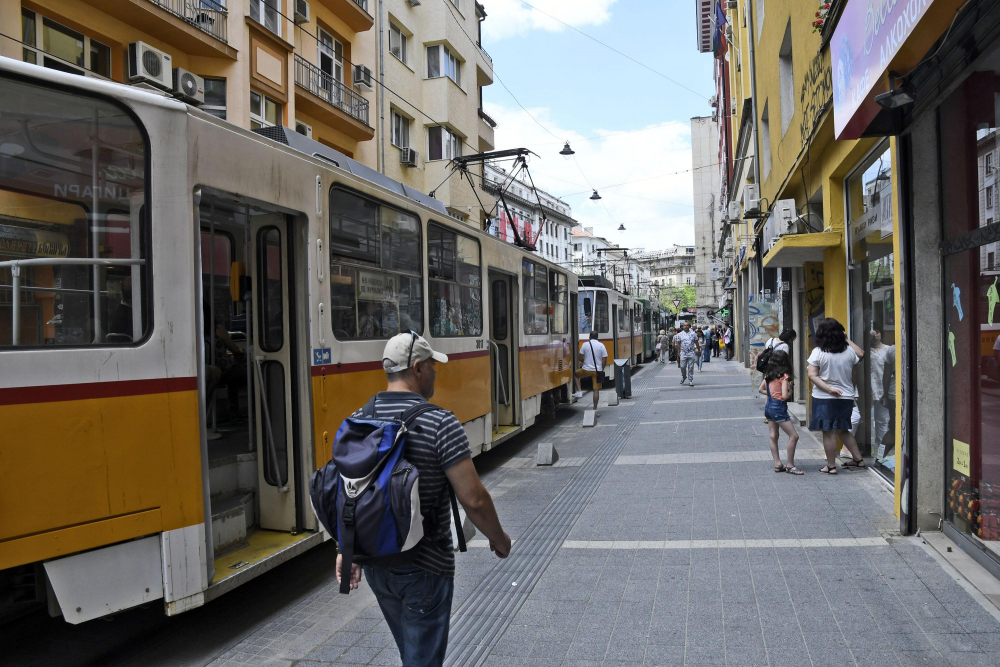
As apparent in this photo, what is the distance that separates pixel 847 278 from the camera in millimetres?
8812

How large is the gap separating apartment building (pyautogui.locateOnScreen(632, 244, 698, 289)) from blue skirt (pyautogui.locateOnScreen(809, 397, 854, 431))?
429 ft

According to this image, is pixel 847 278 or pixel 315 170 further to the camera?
pixel 847 278

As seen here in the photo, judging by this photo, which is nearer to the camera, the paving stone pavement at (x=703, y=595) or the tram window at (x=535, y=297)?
the paving stone pavement at (x=703, y=595)

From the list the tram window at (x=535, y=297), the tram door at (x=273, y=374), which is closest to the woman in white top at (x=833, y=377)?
the tram window at (x=535, y=297)

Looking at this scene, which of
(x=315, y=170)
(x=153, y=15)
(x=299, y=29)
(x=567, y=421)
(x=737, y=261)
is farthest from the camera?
(x=737, y=261)

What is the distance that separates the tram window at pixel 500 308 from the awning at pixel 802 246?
3680 millimetres

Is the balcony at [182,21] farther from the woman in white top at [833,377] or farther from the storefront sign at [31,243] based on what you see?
the woman in white top at [833,377]

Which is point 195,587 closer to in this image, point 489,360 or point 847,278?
point 489,360

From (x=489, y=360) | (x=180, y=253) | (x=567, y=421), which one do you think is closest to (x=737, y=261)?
(x=567, y=421)

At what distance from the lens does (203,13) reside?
1430 centimetres

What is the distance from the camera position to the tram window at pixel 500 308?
10.7 metres

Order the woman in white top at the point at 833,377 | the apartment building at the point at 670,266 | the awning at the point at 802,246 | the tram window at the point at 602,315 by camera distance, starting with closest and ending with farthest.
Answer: the woman in white top at the point at 833,377 → the awning at the point at 802,246 → the tram window at the point at 602,315 → the apartment building at the point at 670,266

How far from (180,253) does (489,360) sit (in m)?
5.83

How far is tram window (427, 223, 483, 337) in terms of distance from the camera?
25.1 ft
